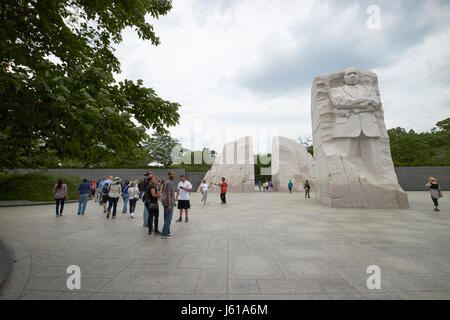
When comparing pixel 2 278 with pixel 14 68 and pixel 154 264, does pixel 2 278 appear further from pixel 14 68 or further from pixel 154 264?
pixel 14 68

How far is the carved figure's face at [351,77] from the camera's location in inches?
→ 485

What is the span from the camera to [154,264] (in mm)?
3906

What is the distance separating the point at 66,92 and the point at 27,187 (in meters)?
16.3

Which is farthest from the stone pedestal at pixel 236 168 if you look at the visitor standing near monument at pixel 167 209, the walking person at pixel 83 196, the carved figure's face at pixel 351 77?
the visitor standing near monument at pixel 167 209

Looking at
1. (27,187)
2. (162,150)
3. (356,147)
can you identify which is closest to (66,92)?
(356,147)

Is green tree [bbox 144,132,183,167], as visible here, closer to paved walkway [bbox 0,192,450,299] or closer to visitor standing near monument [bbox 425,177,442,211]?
paved walkway [bbox 0,192,450,299]

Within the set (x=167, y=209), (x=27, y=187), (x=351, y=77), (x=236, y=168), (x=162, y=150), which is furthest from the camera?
(x=162, y=150)

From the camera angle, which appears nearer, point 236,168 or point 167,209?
point 167,209

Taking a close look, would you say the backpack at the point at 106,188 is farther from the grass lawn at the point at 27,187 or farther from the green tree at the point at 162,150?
the green tree at the point at 162,150

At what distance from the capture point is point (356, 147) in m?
12.4

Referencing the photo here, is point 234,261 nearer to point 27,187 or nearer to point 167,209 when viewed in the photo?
point 167,209

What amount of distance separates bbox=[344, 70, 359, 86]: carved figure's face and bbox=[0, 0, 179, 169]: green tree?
11.1 metres
